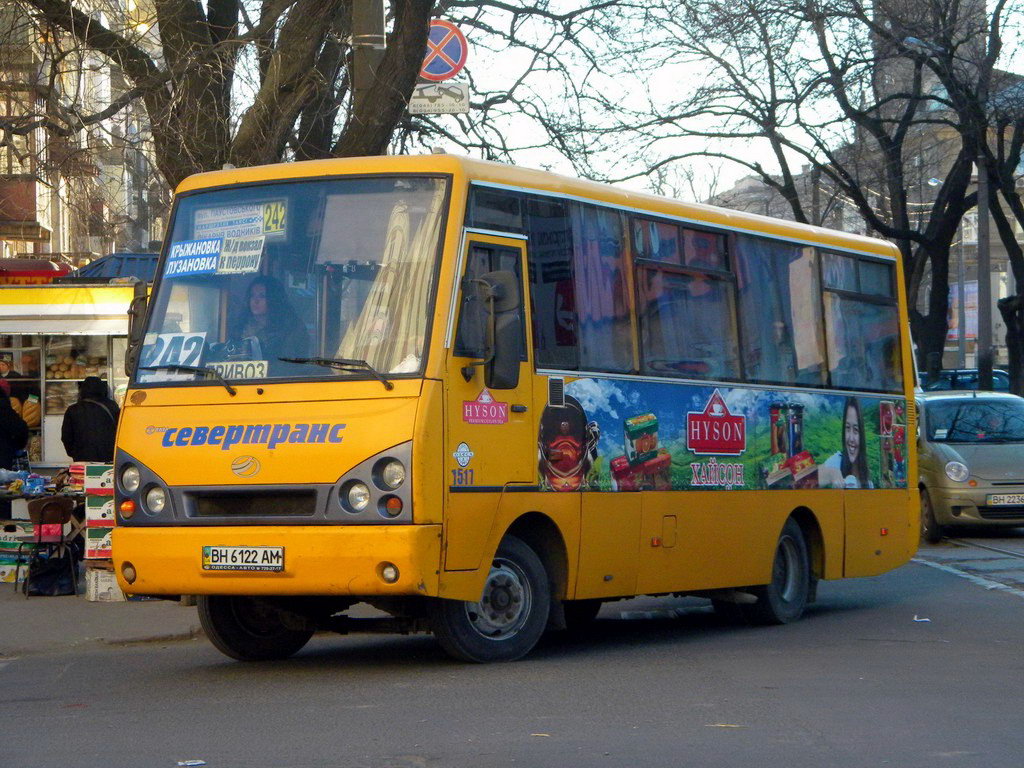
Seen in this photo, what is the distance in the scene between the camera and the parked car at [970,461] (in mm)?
18516

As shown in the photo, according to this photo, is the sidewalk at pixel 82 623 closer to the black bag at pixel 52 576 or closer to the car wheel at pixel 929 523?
the black bag at pixel 52 576

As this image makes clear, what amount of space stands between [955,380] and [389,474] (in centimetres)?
3037

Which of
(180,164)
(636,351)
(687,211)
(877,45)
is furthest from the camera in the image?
(877,45)

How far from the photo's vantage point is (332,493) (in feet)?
27.0

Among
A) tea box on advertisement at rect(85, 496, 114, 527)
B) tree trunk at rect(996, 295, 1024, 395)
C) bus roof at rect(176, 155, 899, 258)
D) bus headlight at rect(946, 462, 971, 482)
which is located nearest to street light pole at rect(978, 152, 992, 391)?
tree trunk at rect(996, 295, 1024, 395)

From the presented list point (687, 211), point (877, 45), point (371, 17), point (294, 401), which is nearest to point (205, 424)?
point (294, 401)

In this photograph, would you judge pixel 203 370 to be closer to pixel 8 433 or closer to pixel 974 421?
pixel 8 433

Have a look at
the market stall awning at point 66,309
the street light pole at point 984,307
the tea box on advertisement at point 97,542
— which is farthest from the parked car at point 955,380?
→ the tea box on advertisement at point 97,542

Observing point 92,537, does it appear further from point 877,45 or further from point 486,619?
point 877,45

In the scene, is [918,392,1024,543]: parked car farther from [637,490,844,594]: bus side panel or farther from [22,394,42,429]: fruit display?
[22,394,42,429]: fruit display

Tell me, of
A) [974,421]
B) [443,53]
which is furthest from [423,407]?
[974,421]

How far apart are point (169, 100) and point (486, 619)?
7.31 m

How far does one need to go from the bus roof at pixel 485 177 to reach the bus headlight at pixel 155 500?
1869 millimetres

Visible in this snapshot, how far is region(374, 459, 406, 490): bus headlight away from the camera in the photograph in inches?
321
